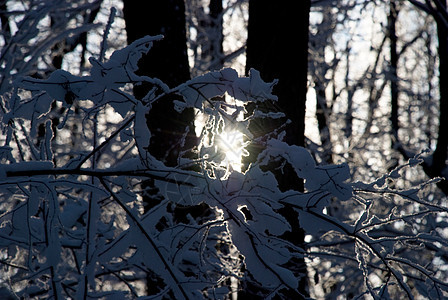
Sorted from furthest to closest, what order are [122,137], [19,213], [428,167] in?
1. [428,167]
2. [19,213]
3. [122,137]

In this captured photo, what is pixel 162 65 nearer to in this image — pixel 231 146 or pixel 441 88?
pixel 231 146

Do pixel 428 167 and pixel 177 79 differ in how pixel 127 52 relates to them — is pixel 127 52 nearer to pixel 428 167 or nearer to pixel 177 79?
pixel 177 79

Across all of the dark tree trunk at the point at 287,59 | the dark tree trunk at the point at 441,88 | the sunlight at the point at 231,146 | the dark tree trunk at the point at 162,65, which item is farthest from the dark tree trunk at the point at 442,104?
the sunlight at the point at 231,146

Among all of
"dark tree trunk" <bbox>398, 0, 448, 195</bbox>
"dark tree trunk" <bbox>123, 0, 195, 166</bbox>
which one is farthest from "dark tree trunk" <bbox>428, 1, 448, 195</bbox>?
"dark tree trunk" <bbox>123, 0, 195, 166</bbox>

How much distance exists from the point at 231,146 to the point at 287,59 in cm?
142

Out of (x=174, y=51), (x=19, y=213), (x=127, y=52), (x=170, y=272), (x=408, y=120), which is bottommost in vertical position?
(x=170, y=272)

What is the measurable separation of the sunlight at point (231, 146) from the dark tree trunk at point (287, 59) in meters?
1.22

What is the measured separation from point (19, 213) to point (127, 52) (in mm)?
850

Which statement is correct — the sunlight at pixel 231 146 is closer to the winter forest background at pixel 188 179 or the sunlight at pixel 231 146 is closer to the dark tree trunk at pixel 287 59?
the winter forest background at pixel 188 179

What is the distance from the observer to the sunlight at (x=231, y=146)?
137cm

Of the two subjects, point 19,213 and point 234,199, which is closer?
point 234,199

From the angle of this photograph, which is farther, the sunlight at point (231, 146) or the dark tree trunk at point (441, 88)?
the dark tree trunk at point (441, 88)

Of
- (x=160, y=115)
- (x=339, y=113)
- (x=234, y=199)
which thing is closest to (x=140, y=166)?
(x=234, y=199)

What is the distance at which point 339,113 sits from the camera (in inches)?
339
